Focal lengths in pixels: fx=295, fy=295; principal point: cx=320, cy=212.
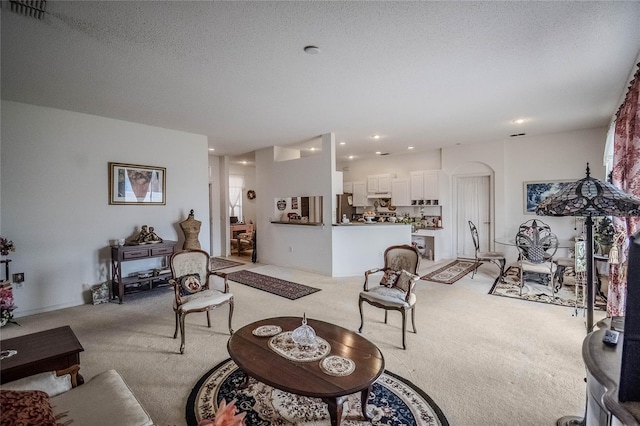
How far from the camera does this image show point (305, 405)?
6.70 feet

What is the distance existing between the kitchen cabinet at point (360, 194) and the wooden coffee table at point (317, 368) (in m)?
6.81

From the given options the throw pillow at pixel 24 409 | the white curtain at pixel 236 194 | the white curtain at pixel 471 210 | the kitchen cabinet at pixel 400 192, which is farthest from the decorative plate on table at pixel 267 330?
the white curtain at pixel 236 194

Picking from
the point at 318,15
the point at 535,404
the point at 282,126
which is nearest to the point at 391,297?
the point at 535,404

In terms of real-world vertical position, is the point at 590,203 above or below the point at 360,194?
below

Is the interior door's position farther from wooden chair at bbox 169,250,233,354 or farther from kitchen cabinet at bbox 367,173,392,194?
wooden chair at bbox 169,250,233,354

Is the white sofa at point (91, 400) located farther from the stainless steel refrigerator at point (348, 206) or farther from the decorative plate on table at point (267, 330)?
the stainless steel refrigerator at point (348, 206)

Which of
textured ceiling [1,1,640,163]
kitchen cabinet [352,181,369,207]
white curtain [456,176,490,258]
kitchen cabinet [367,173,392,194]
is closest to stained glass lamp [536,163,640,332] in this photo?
textured ceiling [1,1,640,163]

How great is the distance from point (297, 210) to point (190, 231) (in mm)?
2710

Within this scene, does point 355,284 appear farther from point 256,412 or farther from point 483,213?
point 483,213

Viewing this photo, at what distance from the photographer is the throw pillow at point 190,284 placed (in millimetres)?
3273

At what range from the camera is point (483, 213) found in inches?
280

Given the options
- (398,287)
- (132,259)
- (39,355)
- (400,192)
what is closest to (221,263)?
(132,259)

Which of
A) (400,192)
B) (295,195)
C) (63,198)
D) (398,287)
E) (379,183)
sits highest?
(379,183)

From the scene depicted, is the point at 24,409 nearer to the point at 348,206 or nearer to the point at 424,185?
the point at 424,185
